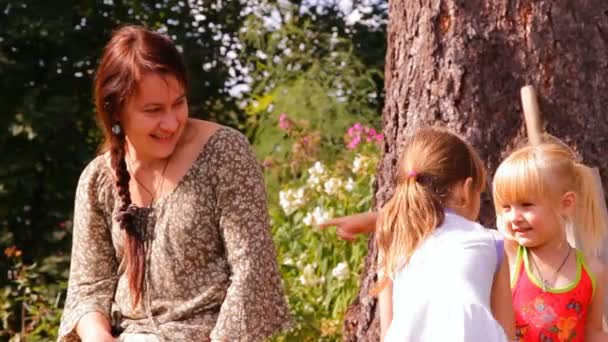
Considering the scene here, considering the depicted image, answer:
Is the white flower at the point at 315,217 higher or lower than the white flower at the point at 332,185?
lower

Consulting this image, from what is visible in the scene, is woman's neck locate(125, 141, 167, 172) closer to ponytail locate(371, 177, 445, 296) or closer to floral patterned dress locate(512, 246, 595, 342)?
ponytail locate(371, 177, 445, 296)

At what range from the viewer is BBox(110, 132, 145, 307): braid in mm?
4012

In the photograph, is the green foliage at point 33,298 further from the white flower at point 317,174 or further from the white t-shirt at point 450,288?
the white t-shirt at point 450,288

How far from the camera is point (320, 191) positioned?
22.2 feet

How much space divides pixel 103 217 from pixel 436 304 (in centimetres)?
108

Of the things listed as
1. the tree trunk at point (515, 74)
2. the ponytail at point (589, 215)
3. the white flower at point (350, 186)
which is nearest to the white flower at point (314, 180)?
the white flower at point (350, 186)

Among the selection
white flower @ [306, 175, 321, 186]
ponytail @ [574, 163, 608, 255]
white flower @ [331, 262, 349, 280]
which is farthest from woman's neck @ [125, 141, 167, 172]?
white flower @ [306, 175, 321, 186]

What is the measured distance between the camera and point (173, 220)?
3.99m

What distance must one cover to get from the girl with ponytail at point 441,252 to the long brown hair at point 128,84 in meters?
0.71

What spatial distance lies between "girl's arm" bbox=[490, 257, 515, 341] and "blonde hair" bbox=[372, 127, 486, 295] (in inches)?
8.4

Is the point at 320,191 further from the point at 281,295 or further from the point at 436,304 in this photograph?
the point at 436,304

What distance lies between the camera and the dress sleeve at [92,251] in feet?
13.5

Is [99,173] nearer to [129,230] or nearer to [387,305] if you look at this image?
[129,230]

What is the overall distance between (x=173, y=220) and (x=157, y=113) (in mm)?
298
